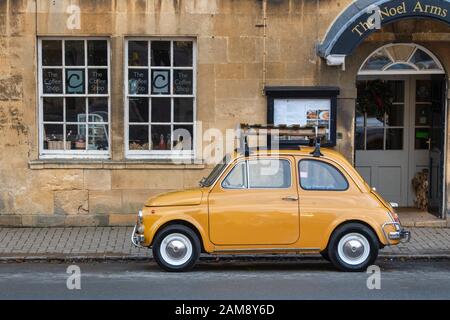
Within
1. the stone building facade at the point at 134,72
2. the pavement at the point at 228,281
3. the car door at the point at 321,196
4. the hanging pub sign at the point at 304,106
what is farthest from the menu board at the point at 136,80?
the car door at the point at 321,196

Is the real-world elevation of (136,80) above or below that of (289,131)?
above

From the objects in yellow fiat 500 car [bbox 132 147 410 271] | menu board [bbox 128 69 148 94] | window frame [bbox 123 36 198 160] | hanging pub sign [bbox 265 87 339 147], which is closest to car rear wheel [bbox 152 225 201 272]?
yellow fiat 500 car [bbox 132 147 410 271]

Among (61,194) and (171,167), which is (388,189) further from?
(61,194)

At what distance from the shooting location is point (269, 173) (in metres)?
10.1

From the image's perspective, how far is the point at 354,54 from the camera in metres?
13.4

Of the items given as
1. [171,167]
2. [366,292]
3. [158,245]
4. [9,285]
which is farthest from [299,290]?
[171,167]

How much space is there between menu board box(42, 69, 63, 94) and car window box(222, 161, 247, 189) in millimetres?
4696

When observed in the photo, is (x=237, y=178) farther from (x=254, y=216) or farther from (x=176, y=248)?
(x=176, y=248)

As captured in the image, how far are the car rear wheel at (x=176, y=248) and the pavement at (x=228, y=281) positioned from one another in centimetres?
14

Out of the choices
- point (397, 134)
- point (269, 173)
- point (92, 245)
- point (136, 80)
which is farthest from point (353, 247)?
point (397, 134)

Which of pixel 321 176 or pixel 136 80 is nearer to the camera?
pixel 321 176

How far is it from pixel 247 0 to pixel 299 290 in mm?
6083

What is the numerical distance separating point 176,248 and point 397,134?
6.52 meters

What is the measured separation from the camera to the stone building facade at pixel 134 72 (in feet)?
43.4
